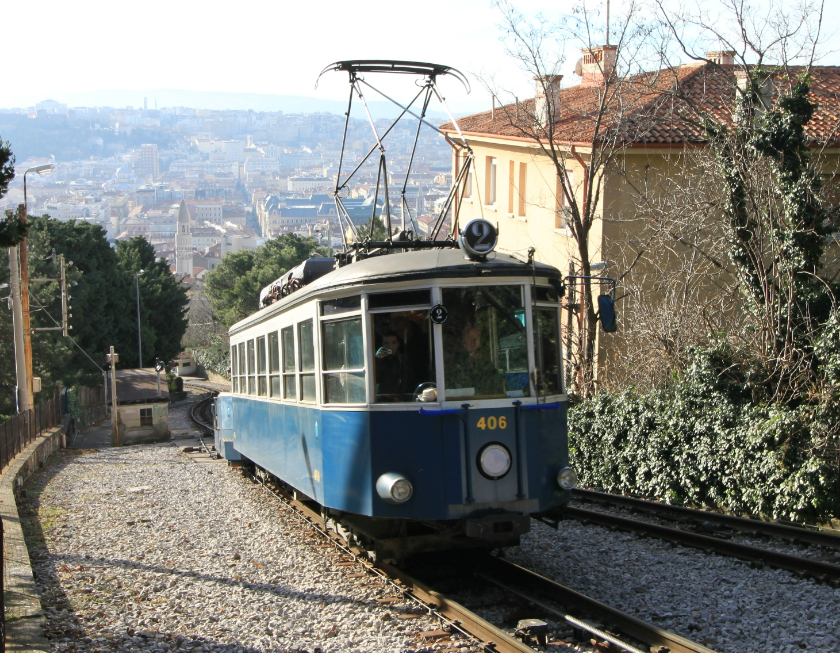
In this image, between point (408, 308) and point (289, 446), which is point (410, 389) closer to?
point (408, 308)

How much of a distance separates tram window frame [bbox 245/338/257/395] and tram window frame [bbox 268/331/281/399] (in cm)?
149

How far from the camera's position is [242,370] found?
47.4ft

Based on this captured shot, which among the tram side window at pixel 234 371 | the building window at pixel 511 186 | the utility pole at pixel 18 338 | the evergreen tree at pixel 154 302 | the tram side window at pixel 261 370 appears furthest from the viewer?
the evergreen tree at pixel 154 302

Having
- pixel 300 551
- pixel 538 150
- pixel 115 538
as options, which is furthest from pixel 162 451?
pixel 300 551

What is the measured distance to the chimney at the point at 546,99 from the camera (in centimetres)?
1919

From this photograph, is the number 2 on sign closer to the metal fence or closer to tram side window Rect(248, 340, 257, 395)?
tram side window Rect(248, 340, 257, 395)

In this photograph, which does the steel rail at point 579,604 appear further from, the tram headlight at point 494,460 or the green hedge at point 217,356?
the green hedge at point 217,356

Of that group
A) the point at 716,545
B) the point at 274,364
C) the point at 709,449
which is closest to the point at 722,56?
the point at 709,449

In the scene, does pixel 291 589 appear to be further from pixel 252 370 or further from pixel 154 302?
pixel 154 302

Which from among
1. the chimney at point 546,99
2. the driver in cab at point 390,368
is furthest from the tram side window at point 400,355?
the chimney at point 546,99

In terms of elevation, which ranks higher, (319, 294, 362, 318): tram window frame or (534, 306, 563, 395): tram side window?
(319, 294, 362, 318): tram window frame

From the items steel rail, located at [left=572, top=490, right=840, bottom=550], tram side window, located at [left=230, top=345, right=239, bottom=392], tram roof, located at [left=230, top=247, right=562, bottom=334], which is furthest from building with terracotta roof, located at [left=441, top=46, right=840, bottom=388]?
tram roof, located at [left=230, top=247, right=562, bottom=334]

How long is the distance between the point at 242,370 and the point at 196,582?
A: 6.38 m

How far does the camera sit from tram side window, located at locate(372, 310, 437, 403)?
7.54 metres
